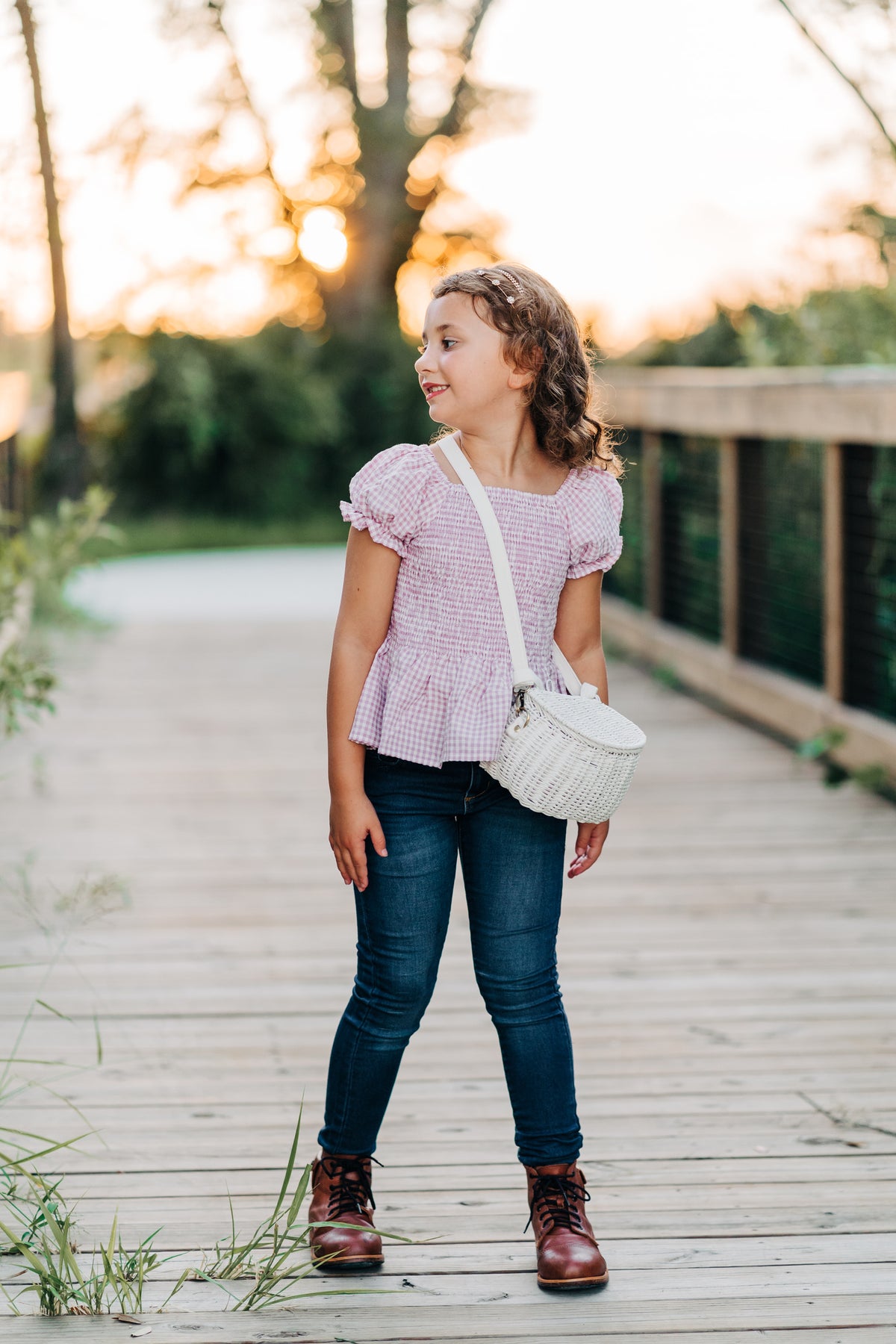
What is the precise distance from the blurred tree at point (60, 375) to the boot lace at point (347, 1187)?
12085mm

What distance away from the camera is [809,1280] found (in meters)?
2.25

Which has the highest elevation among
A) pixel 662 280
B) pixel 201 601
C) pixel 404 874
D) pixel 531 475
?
pixel 662 280

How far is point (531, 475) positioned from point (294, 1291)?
1.13m

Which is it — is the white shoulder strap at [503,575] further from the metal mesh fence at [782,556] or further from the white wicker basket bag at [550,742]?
the metal mesh fence at [782,556]

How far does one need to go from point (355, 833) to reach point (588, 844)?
370 millimetres

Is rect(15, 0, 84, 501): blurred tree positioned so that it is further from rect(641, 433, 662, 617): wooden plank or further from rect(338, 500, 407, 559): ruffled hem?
rect(338, 500, 407, 559): ruffled hem

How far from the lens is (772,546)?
6.57m

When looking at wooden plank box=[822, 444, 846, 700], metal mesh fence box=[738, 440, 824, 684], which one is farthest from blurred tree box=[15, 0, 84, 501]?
→ wooden plank box=[822, 444, 846, 700]

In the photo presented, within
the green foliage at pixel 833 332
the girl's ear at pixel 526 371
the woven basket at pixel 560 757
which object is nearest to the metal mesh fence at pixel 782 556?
the green foliage at pixel 833 332

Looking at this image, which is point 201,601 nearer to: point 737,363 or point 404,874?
point 737,363

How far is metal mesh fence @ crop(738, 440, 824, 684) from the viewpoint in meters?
6.14

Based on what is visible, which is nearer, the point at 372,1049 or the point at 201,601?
the point at 372,1049

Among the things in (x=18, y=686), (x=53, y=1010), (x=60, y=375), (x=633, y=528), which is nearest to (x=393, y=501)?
(x=53, y=1010)

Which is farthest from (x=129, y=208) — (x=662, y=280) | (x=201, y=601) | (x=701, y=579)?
(x=701, y=579)
